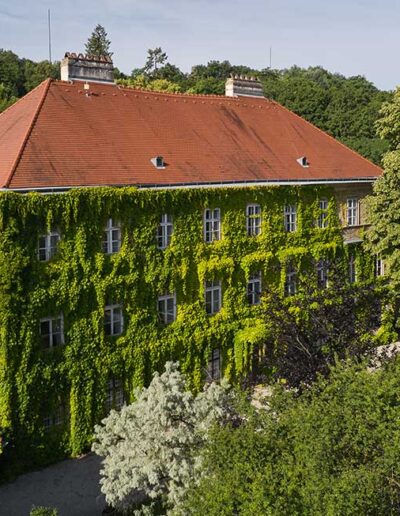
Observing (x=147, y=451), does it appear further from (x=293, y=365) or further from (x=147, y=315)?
(x=147, y=315)

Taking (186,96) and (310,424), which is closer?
(310,424)

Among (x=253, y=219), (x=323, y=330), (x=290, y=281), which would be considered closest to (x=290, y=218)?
(x=253, y=219)

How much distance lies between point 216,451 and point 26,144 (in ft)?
51.1

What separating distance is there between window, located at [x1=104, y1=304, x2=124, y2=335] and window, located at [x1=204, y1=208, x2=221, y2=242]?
17.7 feet

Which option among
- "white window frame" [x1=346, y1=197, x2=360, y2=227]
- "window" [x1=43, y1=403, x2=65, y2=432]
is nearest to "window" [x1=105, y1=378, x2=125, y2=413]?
"window" [x1=43, y1=403, x2=65, y2=432]

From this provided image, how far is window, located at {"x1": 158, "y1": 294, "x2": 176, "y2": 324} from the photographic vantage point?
2697 centimetres

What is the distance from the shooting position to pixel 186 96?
33.4 metres

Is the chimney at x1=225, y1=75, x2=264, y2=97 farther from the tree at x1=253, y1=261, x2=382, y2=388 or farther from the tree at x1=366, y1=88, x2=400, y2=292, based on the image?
the tree at x1=253, y1=261, x2=382, y2=388

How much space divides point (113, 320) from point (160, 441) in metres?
8.77

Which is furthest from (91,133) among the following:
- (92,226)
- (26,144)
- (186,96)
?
(186,96)

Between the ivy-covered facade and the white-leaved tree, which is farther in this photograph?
the ivy-covered facade

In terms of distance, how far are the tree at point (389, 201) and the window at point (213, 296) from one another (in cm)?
927

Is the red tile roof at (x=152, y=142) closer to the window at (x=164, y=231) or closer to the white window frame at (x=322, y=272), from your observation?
the window at (x=164, y=231)

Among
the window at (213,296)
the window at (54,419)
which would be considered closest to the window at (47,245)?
the window at (54,419)
